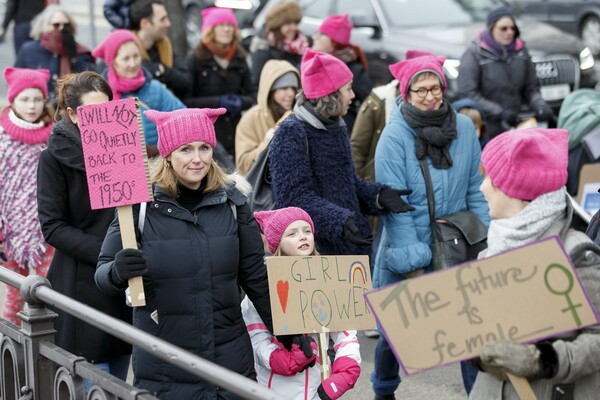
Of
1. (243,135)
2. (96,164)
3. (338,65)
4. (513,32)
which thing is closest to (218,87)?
(243,135)

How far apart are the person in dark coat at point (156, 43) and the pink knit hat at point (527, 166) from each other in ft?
17.1

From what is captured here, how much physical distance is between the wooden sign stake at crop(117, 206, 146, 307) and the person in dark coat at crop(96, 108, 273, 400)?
0.04 m

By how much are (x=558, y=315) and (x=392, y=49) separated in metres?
8.38

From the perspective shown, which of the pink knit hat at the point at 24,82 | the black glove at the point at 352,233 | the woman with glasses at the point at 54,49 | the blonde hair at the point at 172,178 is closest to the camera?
the blonde hair at the point at 172,178

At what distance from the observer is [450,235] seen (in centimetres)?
587

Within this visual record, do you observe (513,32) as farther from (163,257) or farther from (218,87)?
(163,257)

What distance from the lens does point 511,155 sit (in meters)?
3.54

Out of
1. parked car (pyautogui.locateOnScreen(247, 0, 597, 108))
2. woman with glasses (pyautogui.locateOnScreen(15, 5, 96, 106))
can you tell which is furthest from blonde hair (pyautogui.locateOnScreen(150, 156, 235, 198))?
parked car (pyautogui.locateOnScreen(247, 0, 597, 108))

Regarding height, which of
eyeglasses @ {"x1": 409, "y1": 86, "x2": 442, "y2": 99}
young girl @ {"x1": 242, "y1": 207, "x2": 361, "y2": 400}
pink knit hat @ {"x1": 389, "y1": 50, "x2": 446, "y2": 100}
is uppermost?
pink knit hat @ {"x1": 389, "y1": 50, "x2": 446, "y2": 100}

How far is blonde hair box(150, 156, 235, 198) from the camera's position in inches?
175

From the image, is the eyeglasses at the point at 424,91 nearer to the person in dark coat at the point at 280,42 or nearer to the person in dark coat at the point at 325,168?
the person in dark coat at the point at 325,168

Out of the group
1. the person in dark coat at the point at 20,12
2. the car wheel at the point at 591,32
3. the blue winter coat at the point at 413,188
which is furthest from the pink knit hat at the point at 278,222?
the car wheel at the point at 591,32

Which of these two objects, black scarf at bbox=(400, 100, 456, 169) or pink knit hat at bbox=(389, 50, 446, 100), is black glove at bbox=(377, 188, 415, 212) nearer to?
black scarf at bbox=(400, 100, 456, 169)

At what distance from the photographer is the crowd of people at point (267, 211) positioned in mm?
3590
